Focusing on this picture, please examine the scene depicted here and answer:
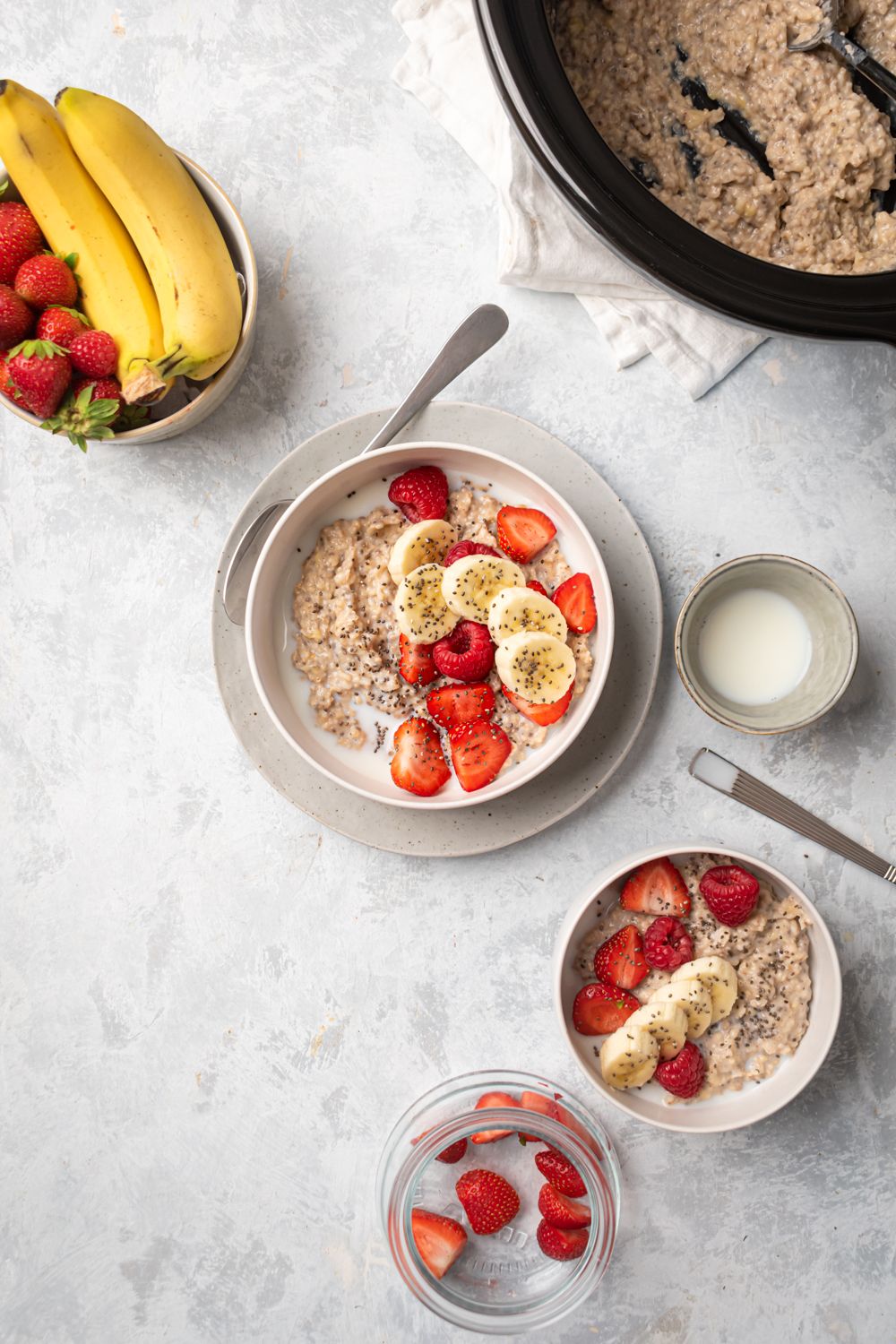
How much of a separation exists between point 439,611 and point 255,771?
40cm

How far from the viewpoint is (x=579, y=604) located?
1.47 m

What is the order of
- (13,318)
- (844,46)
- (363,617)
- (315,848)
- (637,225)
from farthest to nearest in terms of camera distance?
1. (315,848)
2. (363,617)
3. (13,318)
4. (844,46)
5. (637,225)

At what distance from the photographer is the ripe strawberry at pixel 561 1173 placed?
5.06 ft

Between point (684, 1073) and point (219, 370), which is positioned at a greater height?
point (219, 370)

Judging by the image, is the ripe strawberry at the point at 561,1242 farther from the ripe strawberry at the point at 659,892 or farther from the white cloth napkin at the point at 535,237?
the white cloth napkin at the point at 535,237

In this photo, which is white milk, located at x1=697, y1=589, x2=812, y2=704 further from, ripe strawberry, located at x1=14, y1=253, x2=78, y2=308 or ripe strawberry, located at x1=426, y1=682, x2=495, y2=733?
ripe strawberry, located at x1=14, y1=253, x2=78, y2=308

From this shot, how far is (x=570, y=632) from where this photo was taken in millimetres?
1486

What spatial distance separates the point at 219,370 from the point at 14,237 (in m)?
0.32

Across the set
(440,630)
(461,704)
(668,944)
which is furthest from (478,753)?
(668,944)

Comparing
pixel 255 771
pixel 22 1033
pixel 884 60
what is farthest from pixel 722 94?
pixel 22 1033

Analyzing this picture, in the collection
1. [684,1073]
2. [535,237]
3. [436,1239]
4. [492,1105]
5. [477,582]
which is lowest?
[436,1239]

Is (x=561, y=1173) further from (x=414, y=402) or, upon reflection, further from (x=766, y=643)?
(x=414, y=402)

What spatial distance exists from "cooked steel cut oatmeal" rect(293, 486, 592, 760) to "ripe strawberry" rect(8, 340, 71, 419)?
1.36 ft

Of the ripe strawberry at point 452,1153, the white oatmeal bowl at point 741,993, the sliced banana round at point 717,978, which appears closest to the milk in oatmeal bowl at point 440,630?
the white oatmeal bowl at point 741,993
